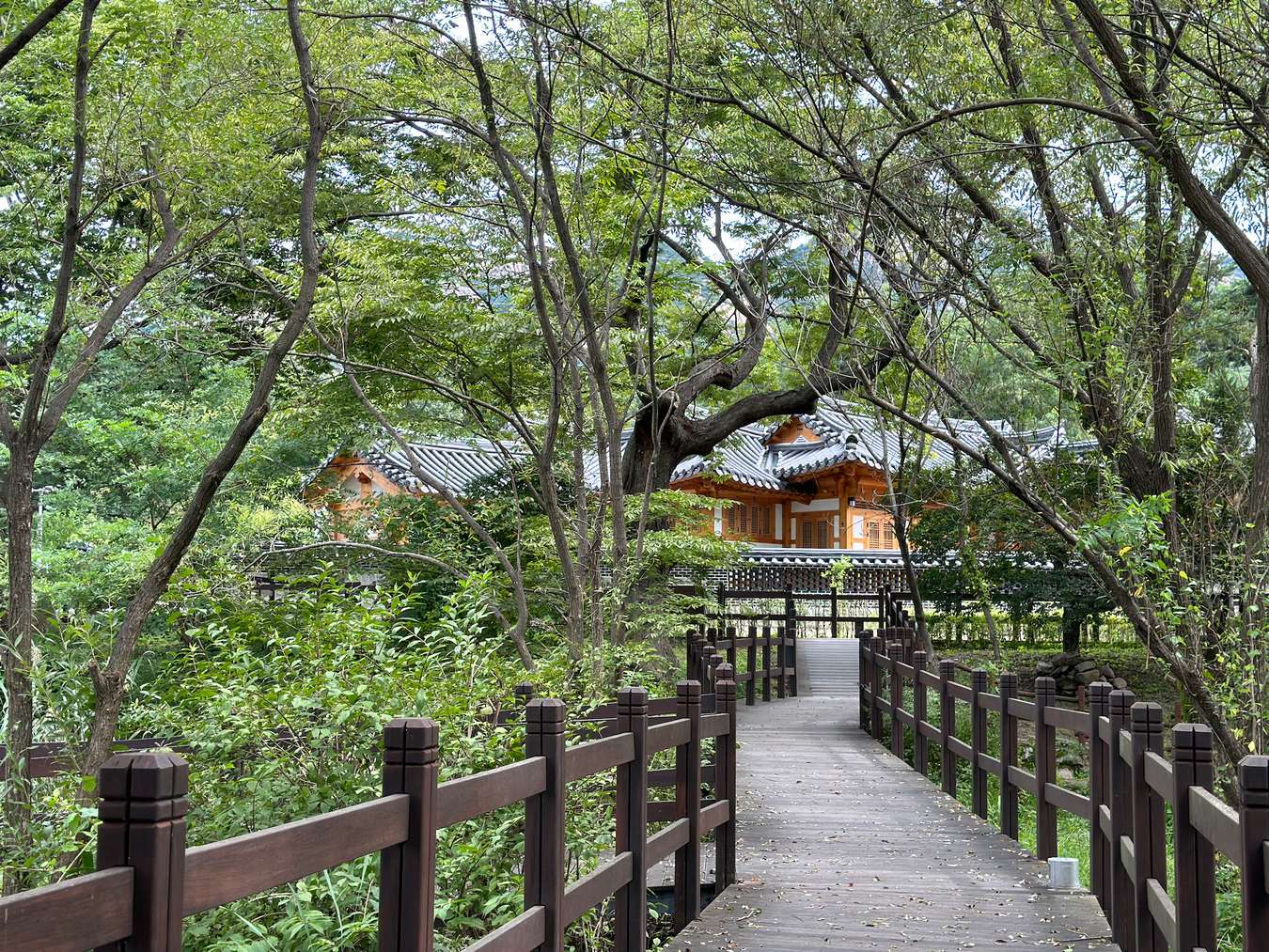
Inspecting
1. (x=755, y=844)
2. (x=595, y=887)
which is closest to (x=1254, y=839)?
(x=595, y=887)

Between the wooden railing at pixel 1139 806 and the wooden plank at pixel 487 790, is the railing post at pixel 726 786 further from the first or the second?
the wooden plank at pixel 487 790

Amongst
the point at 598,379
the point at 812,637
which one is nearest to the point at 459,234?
the point at 598,379

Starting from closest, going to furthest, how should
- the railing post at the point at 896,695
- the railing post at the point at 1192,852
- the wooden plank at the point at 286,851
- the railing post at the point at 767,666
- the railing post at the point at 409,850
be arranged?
the wooden plank at the point at 286,851 → the railing post at the point at 409,850 → the railing post at the point at 1192,852 → the railing post at the point at 896,695 → the railing post at the point at 767,666

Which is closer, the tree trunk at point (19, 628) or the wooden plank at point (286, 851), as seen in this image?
the wooden plank at point (286, 851)

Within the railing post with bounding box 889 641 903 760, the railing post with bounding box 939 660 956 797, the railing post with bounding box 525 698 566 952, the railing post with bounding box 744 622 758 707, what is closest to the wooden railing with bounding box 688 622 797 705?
the railing post with bounding box 744 622 758 707

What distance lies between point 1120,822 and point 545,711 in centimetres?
275

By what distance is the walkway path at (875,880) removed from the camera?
5.18 metres

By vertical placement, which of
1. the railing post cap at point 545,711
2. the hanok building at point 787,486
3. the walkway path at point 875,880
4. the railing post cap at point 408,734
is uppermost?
the hanok building at point 787,486

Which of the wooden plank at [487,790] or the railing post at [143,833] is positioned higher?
the railing post at [143,833]

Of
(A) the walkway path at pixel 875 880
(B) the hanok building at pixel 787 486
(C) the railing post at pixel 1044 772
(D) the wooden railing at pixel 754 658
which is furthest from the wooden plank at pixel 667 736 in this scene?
(B) the hanok building at pixel 787 486

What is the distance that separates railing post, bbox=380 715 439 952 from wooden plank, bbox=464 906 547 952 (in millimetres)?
436

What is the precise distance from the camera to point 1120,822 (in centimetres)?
499

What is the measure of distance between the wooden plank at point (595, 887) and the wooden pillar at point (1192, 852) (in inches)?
73.9

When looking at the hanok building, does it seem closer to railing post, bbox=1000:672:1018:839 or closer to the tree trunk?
railing post, bbox=1000:672:1018:839
